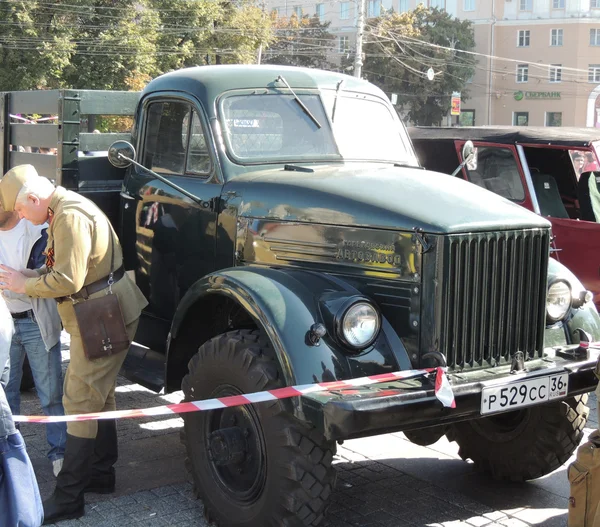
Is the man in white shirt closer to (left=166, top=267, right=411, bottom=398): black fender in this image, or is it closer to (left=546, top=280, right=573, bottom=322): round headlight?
(left=166, top=267, right=411, bottom=398): black fender

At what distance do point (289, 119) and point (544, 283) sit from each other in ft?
5.98

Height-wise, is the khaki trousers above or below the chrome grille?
below

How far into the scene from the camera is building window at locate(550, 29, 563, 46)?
5671 centimetres

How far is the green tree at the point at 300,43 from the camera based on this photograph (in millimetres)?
53219

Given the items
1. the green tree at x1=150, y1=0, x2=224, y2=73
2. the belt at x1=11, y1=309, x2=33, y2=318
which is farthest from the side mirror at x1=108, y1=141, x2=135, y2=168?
the green tree at x1=150, y1=0, x2=224, y2=73

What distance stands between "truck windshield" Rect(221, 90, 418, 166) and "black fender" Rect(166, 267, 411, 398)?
1062 mm

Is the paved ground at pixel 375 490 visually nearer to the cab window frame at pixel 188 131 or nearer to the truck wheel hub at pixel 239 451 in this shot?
the truck wheel hub at pixel 239 451

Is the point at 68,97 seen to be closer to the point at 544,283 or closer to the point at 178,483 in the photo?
the point at 178,483

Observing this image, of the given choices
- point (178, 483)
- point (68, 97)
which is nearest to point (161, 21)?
point (68, 97)

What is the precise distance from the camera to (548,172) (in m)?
10.4

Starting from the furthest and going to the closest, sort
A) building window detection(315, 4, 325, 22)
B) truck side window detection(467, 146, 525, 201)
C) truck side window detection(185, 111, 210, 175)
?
building window detection(315, 4, 325, 22)
truck side window detection(467, 146, 525, 201)
truck side window detection(185, 111, 210, 175)

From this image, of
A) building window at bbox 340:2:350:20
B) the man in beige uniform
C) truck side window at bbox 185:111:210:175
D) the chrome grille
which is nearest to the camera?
the chrome grille

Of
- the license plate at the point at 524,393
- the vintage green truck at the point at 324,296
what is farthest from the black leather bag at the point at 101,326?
the license plate at the point at 524,393

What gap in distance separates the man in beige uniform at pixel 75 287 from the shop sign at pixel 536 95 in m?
56.4
